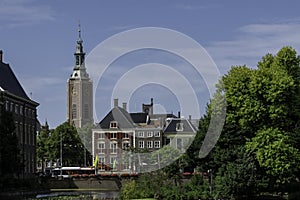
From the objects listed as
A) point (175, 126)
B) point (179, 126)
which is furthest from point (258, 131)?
point (175, 126)

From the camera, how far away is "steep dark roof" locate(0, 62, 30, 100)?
330ft

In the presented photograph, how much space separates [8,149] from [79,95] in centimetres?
9817

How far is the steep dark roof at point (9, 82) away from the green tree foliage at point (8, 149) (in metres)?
25.4

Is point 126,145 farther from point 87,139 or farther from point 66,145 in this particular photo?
point 66,145

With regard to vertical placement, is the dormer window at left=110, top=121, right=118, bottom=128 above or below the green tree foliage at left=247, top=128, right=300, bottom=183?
above

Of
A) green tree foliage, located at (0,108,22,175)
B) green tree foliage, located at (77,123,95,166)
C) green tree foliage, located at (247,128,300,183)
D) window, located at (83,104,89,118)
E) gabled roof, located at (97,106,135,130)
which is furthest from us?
window, located at (83,104,89,118)

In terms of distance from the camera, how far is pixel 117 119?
457 feet

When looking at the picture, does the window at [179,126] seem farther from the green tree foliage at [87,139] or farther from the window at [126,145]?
the green tree foliage at [87,139]

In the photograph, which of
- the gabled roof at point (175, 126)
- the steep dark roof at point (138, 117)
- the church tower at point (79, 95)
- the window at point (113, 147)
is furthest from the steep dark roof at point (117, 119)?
the church tower at point (79, 95)

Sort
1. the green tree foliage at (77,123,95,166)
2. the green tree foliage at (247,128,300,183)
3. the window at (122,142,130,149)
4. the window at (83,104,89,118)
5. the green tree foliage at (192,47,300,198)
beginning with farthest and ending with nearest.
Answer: the window at (83,104,89,118), the green tree foliage at (77,123,95,166), the window at (122,142,130,149), the green tree foliage at (247,128,300,183), the green tree foliage at (192,47,300,198)

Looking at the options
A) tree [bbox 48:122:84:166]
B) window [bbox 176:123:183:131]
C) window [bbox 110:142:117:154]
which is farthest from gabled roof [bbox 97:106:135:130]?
window [bbox 176:123:183:131]

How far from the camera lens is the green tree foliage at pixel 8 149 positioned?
70.0m

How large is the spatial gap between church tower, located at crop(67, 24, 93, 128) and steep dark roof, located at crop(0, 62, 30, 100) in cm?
4780

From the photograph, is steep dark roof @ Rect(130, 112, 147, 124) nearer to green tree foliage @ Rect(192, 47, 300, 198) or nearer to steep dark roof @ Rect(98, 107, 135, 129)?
steep dark roof @ Rect(98, 107, 135, 129)
